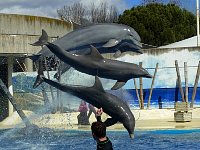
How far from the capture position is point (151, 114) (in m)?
20.1

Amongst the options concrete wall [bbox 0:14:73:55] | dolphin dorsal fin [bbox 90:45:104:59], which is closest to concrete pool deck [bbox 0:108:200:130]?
concrete wall [bbox 0:14:73:55]

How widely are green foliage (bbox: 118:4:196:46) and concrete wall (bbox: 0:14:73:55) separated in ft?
79.0

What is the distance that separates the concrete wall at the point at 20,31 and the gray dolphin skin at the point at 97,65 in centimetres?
1091

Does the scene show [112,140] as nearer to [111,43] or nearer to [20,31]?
[111,43]

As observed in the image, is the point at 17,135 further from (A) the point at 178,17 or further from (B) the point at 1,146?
(A) the point at 178,17

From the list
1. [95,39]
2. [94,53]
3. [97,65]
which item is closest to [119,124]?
[95,39]

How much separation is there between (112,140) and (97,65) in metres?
5.55

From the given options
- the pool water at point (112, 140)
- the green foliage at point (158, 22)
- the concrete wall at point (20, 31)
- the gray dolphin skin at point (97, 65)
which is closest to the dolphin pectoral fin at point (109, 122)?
the gray dolphin skin at point (97, 65)

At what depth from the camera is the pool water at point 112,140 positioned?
465 inches

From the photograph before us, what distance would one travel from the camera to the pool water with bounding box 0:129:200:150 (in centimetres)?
1181

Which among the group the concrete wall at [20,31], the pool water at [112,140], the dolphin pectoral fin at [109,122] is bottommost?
the pool water at [112,140]

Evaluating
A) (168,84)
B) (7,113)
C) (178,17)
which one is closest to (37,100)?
(7,113)

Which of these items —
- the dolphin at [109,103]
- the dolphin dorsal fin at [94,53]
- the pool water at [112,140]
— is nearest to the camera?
the dolphin at [109,103]

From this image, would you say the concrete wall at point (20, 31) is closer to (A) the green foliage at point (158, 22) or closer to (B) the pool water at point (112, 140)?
(B) the pool water at point (112, 140)
